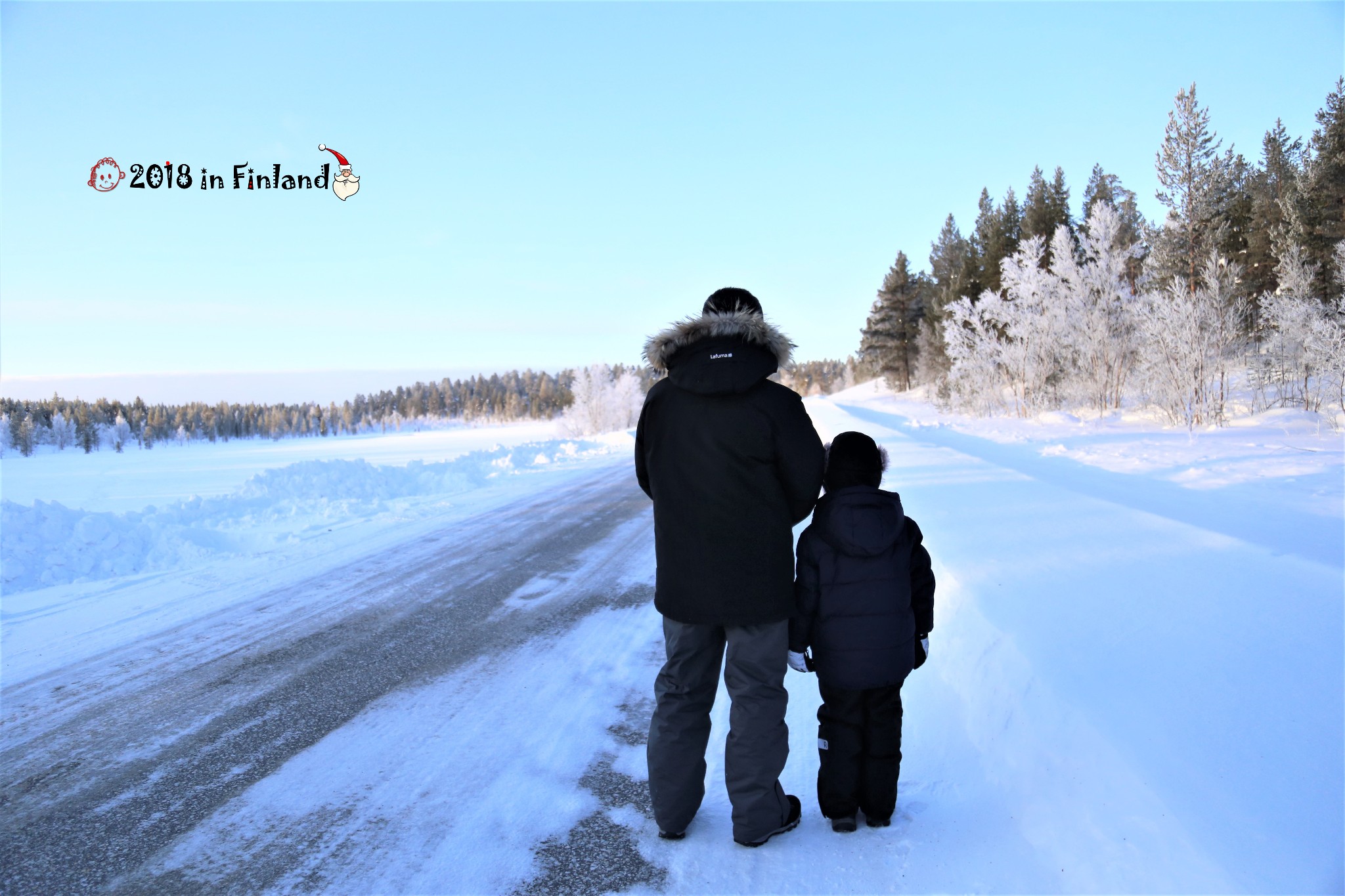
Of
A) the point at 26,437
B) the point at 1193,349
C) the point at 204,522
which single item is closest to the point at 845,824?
the point at 204,522

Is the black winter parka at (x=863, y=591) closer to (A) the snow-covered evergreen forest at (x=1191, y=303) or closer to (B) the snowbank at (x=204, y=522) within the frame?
(B) the snowbank at (x=204, y=522)

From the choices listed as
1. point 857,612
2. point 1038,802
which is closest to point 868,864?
point 1038,802

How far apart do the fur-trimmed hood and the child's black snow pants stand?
1.35 meters

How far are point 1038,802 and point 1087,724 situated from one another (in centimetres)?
40

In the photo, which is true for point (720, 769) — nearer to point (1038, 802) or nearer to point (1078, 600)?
point (1038, 802)

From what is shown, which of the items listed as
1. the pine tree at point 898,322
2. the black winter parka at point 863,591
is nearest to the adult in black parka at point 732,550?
the black winter parka at point 863,591

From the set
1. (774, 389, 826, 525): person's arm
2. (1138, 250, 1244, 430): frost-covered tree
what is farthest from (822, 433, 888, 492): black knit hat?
(1138, 250, 1244, 430): frost-covered tree

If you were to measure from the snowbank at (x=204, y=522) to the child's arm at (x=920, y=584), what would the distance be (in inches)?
311

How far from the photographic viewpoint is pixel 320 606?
5.95 metres

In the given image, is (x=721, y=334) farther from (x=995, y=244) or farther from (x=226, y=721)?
(x=995, y=244)

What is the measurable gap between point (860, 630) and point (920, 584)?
33cm

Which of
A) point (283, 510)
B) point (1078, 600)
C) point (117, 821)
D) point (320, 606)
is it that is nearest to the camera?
point (117, 821)

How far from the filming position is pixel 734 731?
2760mm

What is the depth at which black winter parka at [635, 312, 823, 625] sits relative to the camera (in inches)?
106
